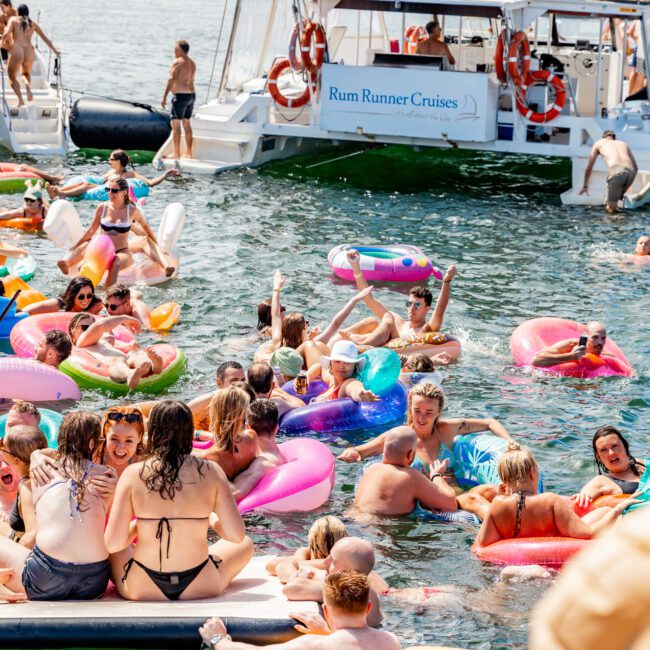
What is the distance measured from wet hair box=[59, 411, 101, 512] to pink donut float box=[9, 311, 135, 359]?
180 inches

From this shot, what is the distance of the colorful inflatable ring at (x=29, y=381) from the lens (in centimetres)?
885

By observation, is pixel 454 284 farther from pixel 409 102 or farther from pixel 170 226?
pixel 409 102

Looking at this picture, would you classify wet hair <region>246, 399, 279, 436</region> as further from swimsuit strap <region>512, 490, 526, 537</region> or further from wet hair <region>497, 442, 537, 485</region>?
swimsuit strap <region>512, 490, 526, 537</region>

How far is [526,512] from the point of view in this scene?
6445 mm

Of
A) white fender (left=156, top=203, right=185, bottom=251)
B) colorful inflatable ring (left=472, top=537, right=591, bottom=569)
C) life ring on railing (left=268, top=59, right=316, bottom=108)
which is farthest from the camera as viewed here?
life ring on railing (left=268, top=59, right=316, bottom=108)

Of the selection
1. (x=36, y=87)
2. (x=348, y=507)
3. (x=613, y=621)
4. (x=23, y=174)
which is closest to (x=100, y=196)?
(x=23, y=174)

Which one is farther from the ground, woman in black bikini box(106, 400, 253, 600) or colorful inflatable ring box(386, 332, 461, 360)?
woman in black bikini box(106, 400, 253, 600)

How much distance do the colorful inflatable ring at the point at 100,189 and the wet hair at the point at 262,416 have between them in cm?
983

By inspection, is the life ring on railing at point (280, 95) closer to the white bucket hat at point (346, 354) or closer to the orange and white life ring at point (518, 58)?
the orange and white life ring at point (518, 58)

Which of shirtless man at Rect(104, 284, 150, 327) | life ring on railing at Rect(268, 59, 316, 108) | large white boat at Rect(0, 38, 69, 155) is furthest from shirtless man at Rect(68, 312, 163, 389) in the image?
large white boat at Rect(0, 38, 69, 155)

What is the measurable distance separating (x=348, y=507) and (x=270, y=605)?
2.17 meters

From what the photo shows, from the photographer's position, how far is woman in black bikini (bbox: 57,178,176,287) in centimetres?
1234

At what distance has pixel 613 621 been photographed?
48.7 inches

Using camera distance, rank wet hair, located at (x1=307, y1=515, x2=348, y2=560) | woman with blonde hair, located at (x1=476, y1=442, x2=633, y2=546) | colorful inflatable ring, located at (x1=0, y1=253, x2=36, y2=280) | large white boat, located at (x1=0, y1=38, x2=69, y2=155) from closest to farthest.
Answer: wet hair, located at (x1=307, y1=515, x2=348, y2=560)
woman with blonde hair, located at (x1=476, y1=442, x2=633, y2=546)
colorful inflatable ring, located at (x1=0, y1=253, x2=36, y2=280)
large white boat, located at (x1=0, y1=38, x2=69, y2=155)
